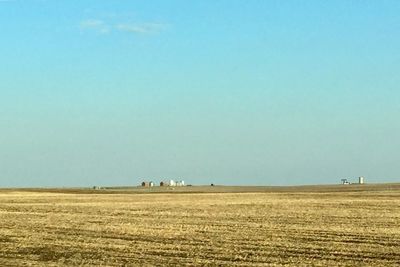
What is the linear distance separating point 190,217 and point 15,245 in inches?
454

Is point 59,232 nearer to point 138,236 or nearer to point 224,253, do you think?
point 138,236

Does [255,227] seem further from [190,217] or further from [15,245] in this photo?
[15,245]

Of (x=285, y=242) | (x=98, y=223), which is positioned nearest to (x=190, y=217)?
(x=98, y=223)

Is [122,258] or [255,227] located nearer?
[122,258]

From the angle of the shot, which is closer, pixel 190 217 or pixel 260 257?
pixel 260 257

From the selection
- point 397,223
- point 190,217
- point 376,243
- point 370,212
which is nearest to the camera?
point 376,243

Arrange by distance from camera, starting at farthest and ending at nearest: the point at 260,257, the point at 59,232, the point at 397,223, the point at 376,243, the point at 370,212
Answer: the point at 370,212
the point at 397,223
the point at 59,232
the point at 376,243
the point at 260,257

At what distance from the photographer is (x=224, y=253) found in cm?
2181

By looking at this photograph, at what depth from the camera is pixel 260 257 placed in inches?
822

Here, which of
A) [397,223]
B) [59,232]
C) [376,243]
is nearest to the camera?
[376,243]

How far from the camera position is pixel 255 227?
29.4 metres

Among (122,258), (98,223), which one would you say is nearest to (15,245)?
(122,258)

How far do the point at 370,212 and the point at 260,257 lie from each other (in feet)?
63.2

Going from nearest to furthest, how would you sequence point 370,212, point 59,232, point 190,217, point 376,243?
point 376,243, point 59,232, point 190,217, point 370,212
